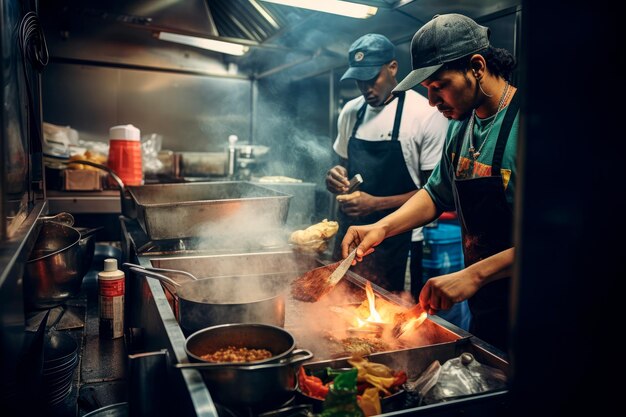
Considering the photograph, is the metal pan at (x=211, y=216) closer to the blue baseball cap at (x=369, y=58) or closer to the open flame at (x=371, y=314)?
the open flame at (x=371, y=314)

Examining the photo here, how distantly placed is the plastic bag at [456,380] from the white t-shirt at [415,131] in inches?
85.5

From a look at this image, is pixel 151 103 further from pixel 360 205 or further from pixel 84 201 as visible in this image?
pixel 360 205

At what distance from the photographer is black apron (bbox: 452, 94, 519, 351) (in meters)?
1.86

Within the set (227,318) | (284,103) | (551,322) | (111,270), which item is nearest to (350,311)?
(227,318)

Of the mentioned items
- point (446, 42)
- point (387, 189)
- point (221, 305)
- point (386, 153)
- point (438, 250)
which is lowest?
point (438, 250)

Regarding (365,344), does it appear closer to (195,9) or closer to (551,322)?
(551,322)

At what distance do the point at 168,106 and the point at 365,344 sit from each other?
16.1 feet

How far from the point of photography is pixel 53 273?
5.99ft

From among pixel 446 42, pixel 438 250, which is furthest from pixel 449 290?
pixel 438 250

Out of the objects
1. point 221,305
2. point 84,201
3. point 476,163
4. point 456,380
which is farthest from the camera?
point 84,201

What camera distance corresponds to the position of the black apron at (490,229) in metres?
1.86

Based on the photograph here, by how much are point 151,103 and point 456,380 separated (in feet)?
17.3

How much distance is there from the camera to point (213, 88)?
5973 millimetres

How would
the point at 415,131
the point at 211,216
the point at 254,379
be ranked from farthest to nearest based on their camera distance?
the point at 415,131
the point at 211,216
the point at 254,379
